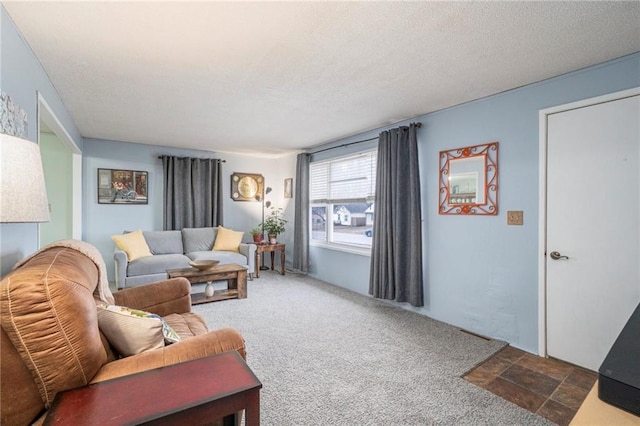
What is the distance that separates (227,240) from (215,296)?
148 cm

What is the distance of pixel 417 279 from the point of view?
354 cm

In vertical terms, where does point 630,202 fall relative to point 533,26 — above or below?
below

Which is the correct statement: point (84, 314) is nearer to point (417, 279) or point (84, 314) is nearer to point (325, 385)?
point (325, 385)

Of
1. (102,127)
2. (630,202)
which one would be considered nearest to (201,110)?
(102,127)

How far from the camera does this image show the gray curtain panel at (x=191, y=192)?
545 cm

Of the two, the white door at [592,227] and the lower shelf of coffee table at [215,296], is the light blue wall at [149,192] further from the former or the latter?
the white door at [592,227]

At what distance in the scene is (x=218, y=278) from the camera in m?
4.13

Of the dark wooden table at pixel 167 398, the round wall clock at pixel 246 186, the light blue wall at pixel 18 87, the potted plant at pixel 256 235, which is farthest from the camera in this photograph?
the round wall clock at pixel 246 186

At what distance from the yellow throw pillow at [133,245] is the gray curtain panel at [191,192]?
2.34ft

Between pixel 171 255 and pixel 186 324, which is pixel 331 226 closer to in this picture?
pixel 171 255

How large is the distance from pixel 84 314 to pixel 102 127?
4083 millimetres

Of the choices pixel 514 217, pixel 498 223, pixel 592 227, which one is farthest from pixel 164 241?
pixel 592 227

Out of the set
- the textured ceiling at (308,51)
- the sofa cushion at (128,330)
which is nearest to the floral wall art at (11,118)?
the textured ceiling at (308,51)

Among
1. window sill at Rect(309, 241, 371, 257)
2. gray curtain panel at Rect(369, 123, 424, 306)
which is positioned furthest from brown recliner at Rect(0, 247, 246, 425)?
window sill at Rect(309, 241, 371, 257)
